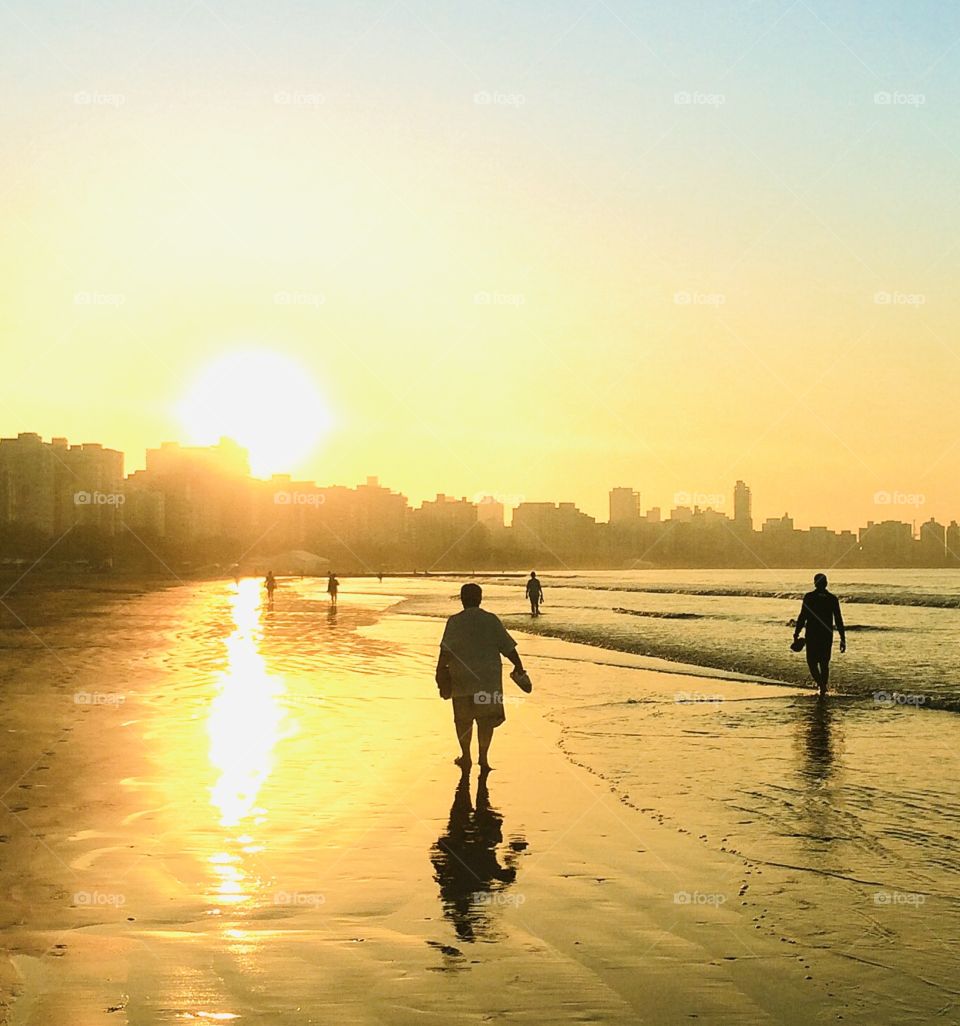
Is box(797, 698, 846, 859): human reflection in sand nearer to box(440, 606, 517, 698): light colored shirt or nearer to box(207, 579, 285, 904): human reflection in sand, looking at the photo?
box(440, 606, 517, 698): light colored shirt

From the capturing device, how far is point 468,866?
25.5 ft

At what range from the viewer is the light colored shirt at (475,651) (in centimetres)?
1061

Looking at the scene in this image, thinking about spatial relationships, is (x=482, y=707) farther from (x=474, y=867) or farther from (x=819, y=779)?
(x=819, y=779)

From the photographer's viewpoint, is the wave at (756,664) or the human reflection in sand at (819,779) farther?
the wave at (756,664)

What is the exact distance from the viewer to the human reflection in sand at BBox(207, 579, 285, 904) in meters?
7.80

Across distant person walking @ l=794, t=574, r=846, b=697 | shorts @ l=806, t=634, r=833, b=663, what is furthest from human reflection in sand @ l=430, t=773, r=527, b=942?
shorts @ l=806, t=634, r=833, b=663

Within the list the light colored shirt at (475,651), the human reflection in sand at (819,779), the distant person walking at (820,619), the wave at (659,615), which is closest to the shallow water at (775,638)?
the wave at (659,615)

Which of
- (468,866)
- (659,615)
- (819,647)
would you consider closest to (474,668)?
(468,866)

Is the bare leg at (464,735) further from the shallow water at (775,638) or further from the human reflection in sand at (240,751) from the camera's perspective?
the shallow water at (775,638)

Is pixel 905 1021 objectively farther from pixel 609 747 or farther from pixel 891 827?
pixel 609 747

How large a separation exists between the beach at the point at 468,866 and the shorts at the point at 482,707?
2.31ft

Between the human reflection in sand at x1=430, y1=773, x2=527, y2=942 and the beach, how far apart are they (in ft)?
0.10

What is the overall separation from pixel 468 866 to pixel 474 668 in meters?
3.00

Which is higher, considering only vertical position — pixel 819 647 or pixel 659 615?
pixel 819 647
